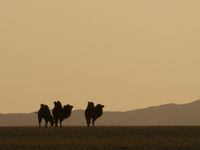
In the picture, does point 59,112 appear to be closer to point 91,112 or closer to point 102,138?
point 91,112

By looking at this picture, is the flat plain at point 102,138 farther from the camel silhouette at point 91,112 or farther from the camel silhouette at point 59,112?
the camel silhouette at point 91,112

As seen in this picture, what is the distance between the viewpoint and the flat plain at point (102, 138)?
4422 centimetres

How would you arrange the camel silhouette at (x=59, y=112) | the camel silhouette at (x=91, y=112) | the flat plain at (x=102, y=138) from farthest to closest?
the camel silhouette at (x=91, y=112) → the camel silhouette at (x=59, y=112) → the flat plain at (x=102, y=138)

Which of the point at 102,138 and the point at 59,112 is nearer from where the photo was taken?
the point at 102,138

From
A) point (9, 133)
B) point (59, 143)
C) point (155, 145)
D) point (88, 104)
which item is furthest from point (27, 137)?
point (88, 104)

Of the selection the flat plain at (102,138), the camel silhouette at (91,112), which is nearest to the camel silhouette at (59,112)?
the camel silhouette at (91,112)

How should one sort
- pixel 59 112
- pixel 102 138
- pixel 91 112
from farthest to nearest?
pixel 91 112
pixel 59 112
pixel 102 138

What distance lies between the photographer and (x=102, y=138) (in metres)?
51.0

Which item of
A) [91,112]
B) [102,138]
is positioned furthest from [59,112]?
[102,138]

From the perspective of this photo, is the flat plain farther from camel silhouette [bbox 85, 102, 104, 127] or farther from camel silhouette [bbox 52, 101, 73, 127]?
camel silhouette [bbox 85, 102, 104, 127]

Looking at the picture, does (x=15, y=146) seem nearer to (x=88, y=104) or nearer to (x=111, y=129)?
(x=111, y=129)

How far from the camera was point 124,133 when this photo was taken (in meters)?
55.6

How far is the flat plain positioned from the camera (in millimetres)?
44219

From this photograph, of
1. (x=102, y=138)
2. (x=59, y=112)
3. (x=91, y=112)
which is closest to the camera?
Answer: (x=102, y=138)
